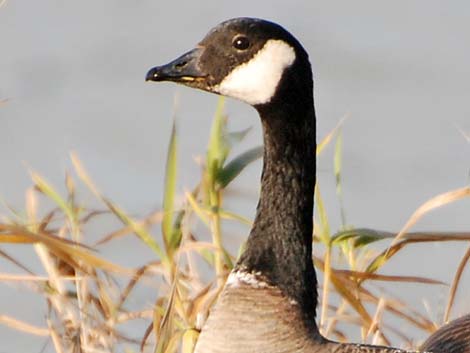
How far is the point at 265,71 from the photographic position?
4219mm

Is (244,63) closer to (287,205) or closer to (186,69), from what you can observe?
(186,69)

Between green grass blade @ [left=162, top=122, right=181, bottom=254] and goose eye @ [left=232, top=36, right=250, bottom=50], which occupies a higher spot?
goose eye @ [left=232, top=36, right=250, bottom=50]

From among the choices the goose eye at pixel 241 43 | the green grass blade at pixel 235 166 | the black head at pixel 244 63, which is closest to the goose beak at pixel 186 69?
the black head at pixel 244 63

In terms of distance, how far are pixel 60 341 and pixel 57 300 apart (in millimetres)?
155

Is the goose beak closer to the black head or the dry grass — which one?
the black head

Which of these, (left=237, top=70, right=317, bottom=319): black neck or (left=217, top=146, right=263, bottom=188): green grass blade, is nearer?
(left=237, top=70, right=317, bottom=319): black neck

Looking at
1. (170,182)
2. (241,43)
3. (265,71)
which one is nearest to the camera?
(265,71)

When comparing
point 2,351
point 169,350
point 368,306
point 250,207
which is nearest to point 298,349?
point 169,350

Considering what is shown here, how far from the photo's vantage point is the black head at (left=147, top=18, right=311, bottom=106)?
4.23m

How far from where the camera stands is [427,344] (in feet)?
15.2

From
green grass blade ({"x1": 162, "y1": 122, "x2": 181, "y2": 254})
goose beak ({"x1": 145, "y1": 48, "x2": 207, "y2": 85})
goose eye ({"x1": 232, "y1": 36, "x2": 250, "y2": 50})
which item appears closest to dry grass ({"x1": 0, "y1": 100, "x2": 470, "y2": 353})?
green grass blade ({"x1": 162, "y1": 122, "x2": 181, "y2": 254})

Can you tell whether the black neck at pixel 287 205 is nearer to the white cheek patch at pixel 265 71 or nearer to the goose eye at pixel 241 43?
the white cheek patch at pixel 265 71

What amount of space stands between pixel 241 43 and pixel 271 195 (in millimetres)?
428

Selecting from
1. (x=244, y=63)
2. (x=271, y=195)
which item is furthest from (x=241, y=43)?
(x=271, y=195)
